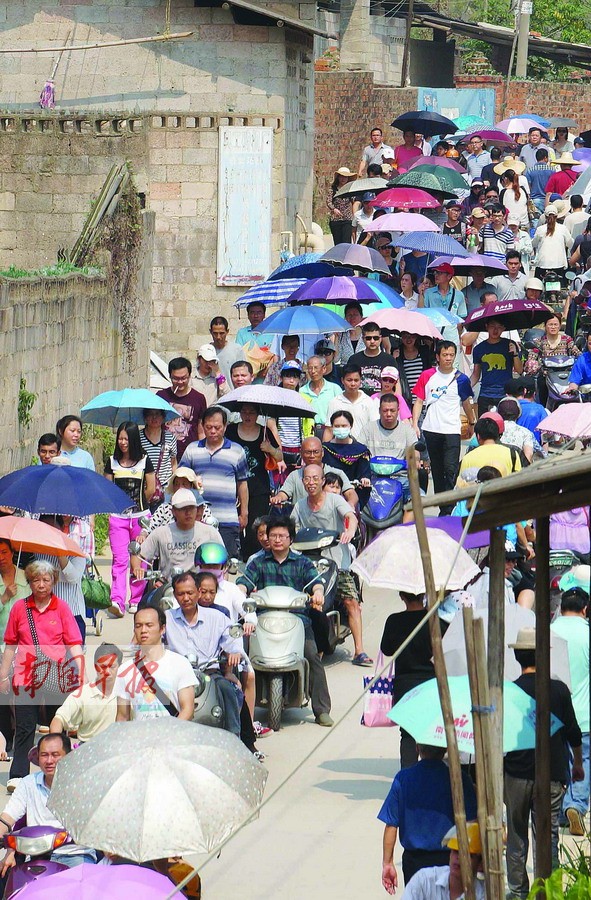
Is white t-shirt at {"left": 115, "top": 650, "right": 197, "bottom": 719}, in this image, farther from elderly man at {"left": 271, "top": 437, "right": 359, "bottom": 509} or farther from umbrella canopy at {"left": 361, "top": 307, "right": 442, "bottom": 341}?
umbrella canopy at {"left": 361, "top": 307, "right": 442, "bottom": 341}

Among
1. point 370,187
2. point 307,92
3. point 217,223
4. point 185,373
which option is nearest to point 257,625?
point 185,373

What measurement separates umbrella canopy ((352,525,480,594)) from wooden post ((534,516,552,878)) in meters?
2.30

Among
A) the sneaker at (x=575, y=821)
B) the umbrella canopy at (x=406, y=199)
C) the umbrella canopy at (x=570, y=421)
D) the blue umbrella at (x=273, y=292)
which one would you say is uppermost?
the umbrella canopy at (x=406, y=199)

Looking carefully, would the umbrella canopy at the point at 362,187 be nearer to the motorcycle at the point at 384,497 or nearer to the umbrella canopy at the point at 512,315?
the umbrella canopy at the point at 512,315

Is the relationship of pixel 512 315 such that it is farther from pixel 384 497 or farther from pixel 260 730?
pixel 260 730

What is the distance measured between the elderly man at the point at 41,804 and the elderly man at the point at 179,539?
386cm

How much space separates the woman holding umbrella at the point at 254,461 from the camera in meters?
13.8

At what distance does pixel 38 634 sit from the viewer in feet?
30.8

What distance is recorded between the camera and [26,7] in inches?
989

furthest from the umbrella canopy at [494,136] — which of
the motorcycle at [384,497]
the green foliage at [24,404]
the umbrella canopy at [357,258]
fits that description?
the motorcycle at [384,497]

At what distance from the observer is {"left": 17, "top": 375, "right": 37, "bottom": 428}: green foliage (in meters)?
15.2

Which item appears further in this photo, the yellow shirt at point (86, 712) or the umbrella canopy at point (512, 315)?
the umbrella canopy at point (512, 315)

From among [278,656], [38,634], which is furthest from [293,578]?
[38,634]

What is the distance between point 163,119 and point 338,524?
11.6 m
